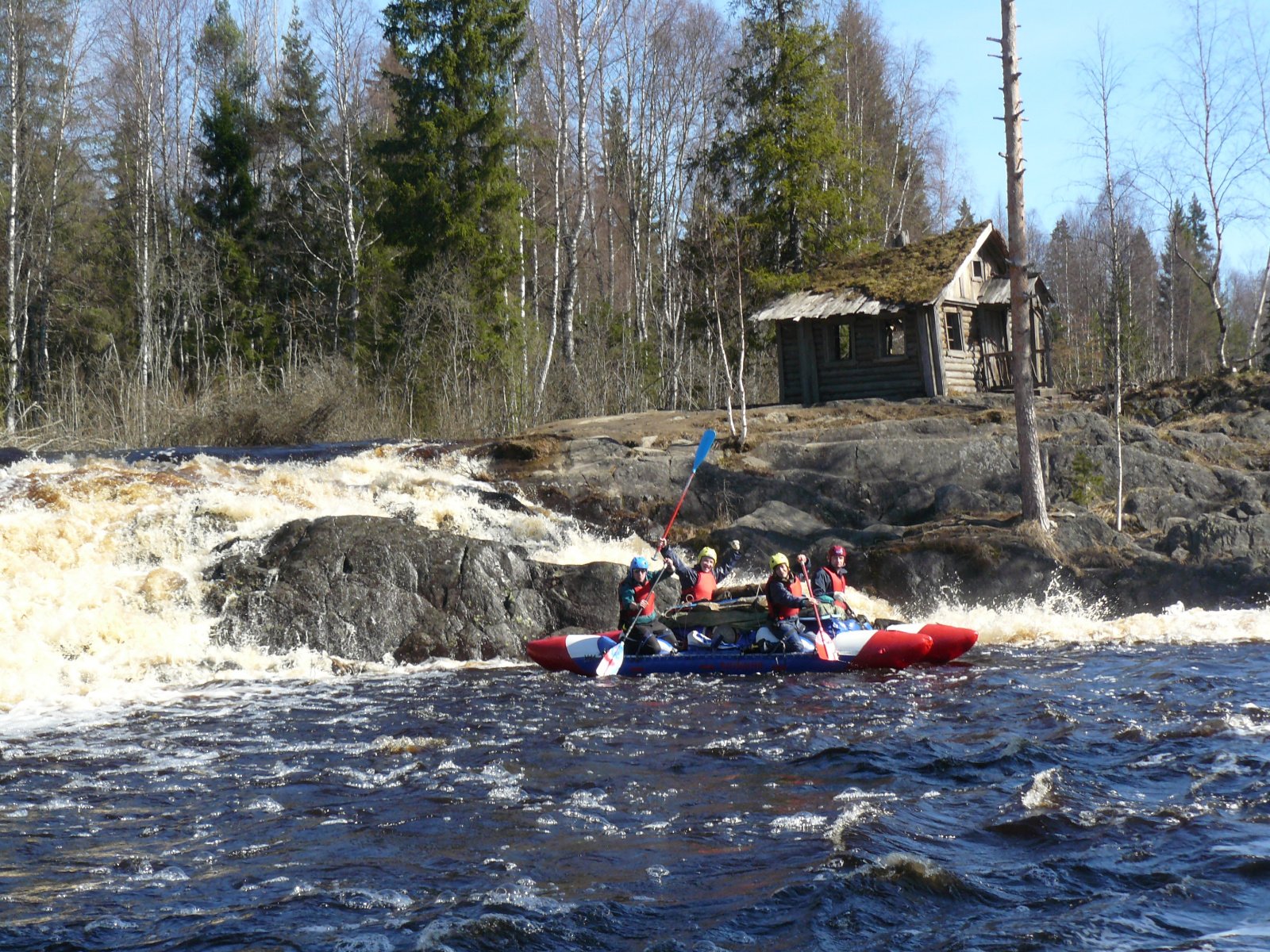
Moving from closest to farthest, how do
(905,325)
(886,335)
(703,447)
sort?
(703,447) → (905,325) → (886,335)

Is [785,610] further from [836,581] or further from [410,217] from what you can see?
[410,217]

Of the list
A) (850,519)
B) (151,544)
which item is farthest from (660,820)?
(850,519)

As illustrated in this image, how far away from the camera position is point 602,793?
7254 millimetres

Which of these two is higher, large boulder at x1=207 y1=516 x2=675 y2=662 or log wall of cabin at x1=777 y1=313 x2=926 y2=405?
log wall of cabin at x1=777 y1=313 x2=926 y2=405

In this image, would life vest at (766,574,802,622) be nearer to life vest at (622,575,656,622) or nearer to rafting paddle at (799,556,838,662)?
rafting paddle at (799,556,838,662)

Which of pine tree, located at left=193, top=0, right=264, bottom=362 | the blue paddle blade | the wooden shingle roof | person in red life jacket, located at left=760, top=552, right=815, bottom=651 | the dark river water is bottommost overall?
the dark river water

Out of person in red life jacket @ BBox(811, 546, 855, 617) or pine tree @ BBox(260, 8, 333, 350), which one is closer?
person in red life jacket @ BBox(811, 546, 855, 617)

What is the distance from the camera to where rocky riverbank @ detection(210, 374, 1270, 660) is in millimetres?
13133

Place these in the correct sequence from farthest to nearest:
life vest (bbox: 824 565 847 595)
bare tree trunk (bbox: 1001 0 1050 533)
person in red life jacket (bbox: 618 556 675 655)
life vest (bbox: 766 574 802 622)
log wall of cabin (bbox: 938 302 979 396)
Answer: log wall of cabin (bbox: 938 302 979 396)
bare tree trunk (bbox: 1001 0 1050 533)
life vest (bbox: 824 565 847 595)
person in red life jacket (bbox: 618 556 675 655)
life vest (bbox: 766 574 802 622)

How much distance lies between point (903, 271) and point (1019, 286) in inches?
371

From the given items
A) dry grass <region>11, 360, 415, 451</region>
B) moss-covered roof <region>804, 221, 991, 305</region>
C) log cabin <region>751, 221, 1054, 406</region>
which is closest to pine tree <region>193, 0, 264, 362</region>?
dry grass <region>11, 360, 415, 451</region>

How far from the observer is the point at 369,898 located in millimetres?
5488

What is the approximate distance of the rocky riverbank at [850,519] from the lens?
13133mm

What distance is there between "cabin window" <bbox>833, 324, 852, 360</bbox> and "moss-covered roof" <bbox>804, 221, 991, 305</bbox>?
92 centimetres
